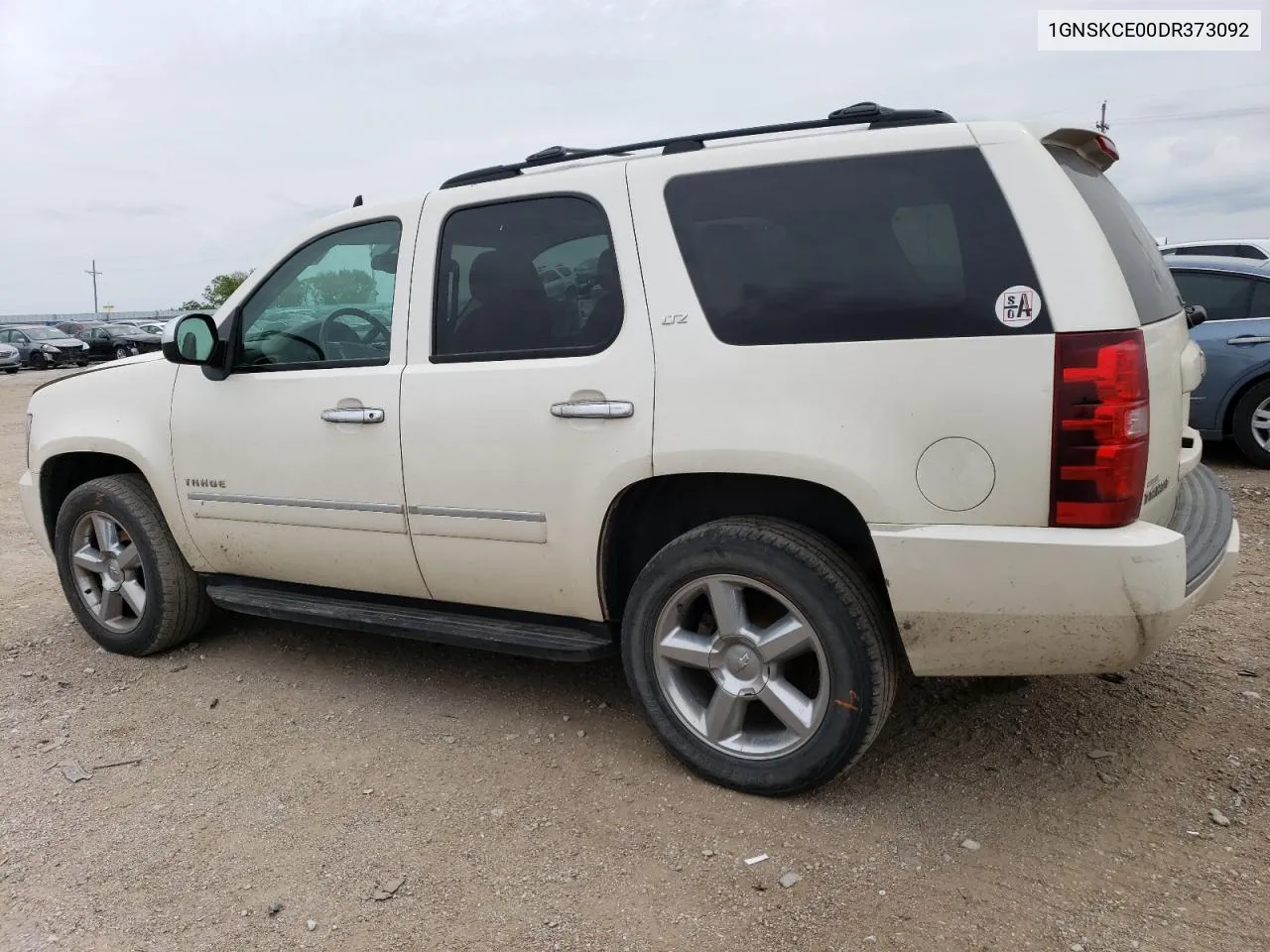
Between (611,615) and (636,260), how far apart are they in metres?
1.16

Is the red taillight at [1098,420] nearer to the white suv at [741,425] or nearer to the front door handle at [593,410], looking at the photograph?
the white suv at [741,425]

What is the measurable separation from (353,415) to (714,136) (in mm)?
1565

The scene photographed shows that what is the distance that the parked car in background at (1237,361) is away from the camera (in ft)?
24.1

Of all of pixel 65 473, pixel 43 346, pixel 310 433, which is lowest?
pixel 65 473

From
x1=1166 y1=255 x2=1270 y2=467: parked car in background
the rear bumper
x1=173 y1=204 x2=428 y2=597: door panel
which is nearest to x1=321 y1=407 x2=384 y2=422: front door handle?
x1=173 y1=204 x2=428 y2=597: door panel

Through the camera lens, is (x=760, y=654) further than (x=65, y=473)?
No

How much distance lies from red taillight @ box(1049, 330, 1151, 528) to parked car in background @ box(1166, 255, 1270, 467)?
224 inches

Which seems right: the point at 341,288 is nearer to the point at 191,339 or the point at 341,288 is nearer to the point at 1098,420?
the point at 191,339

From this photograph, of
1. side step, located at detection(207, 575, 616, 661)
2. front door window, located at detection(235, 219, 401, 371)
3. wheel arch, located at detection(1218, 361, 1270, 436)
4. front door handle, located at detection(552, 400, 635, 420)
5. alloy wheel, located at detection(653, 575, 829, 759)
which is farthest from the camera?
wheel arch, located at detection(1218, 361, 1270, 436)

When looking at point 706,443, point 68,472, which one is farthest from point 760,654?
point 68,472

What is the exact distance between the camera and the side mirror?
391 cm

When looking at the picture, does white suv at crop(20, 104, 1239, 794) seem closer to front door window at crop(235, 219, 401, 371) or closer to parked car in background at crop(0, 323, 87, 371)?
front door window at crop(235, 219, 401, 371)

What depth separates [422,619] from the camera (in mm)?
3676

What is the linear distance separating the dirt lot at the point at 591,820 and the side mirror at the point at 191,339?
1365mm
